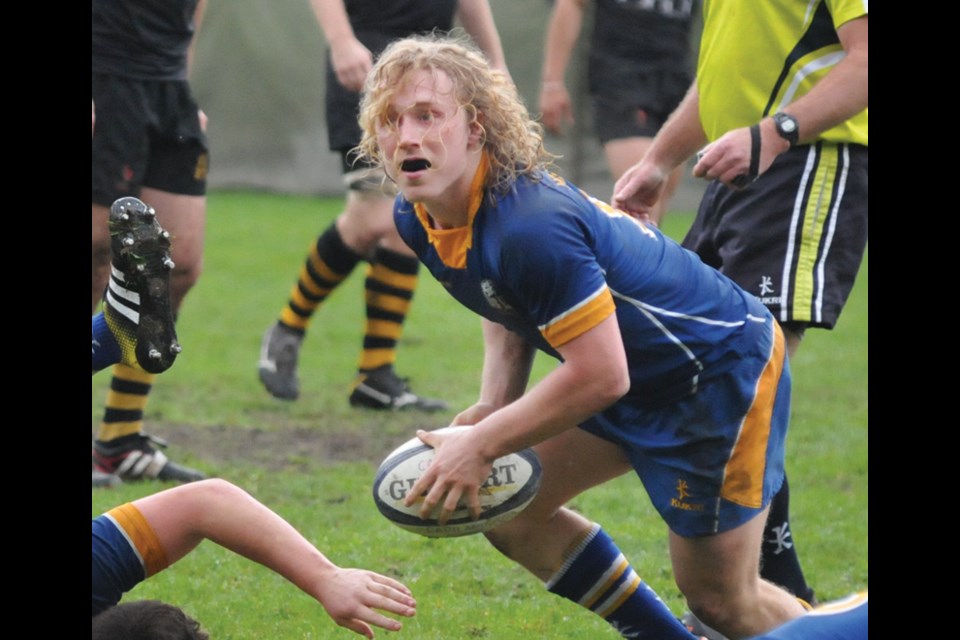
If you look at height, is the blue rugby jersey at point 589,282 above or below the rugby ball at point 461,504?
above

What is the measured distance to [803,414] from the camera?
6664mm

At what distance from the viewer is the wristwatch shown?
12.1 ft

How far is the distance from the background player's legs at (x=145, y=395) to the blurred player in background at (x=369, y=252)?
896 mm

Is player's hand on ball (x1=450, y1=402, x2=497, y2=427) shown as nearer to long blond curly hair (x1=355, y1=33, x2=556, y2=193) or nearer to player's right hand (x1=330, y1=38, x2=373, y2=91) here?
long blond curly hair (x1=355, y1=33, x2=556, y2=193)

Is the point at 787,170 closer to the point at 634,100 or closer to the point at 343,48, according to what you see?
the point at 343,48

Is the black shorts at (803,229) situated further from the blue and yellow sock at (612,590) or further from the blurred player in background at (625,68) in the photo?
the blurred player in background at (625,68)

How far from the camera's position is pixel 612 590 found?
3.60 meters

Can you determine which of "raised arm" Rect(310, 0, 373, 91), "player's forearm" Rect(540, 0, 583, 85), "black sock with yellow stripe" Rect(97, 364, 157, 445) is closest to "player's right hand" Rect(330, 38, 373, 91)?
"raised arm" Rect(310, 0, 373, 91)

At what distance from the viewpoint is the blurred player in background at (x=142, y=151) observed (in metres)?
5.07

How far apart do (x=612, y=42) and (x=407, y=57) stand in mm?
4790

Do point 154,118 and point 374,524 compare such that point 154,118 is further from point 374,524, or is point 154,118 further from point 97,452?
point 374,524

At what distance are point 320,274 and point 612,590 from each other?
10.8ft

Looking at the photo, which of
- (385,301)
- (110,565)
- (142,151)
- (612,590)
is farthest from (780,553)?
(385,301)

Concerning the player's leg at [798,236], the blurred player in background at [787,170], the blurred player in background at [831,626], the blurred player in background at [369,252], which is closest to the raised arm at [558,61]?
the blurred player in background at [369,252]
